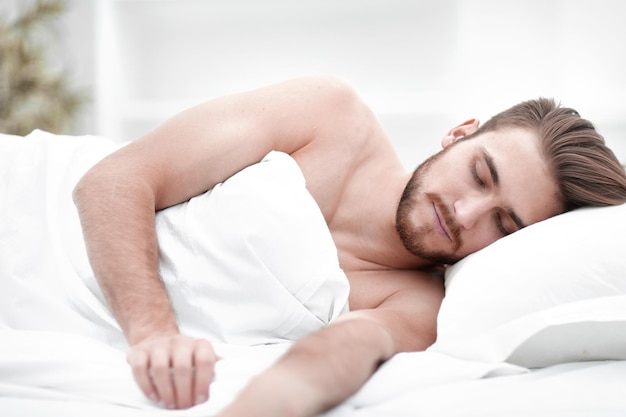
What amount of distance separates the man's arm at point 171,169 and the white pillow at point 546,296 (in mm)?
411

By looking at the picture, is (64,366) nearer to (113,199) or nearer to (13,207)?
(113,199)

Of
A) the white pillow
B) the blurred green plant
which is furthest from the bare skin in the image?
the blurred green plant

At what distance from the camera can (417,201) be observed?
1383mm

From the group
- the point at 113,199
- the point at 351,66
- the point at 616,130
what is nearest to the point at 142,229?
the point at 113,199

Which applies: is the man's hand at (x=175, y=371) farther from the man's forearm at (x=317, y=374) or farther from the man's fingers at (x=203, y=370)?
the man's forearm at (x=317, y=374)

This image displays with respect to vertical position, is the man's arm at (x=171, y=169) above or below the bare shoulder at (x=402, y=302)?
above

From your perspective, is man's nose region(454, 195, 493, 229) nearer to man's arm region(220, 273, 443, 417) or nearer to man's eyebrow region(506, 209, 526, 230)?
man's eyebrow region(506, 209, 526, 230)

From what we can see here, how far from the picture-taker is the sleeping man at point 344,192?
1.15 meters

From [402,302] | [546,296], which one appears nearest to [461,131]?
[402,302]

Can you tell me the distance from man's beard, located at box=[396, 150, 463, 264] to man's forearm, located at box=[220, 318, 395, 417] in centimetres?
42

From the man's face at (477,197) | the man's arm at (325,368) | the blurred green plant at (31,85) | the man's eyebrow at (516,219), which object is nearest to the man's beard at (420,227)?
the man's face at (477,197)

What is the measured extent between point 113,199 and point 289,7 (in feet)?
7.00

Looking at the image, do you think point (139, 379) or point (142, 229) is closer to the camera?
point (139, 379)

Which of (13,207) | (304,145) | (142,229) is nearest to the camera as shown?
(142,229)
